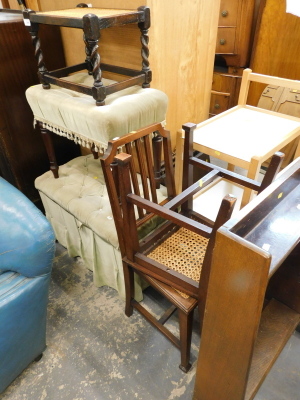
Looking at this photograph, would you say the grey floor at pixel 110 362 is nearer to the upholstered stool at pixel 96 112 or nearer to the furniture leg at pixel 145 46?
the upholstered stool at pixel 96 112

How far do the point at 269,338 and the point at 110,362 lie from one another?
0.71m

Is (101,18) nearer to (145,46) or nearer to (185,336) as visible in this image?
(145,46)

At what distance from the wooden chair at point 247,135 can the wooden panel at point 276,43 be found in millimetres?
527

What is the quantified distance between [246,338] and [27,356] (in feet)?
3.16

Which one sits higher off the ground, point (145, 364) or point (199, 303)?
point (199, 303)

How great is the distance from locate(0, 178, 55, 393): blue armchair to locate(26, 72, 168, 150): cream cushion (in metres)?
0.39

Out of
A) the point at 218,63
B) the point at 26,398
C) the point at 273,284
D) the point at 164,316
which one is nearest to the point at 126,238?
the point at 164,316

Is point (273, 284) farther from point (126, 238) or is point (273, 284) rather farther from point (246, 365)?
point (126, 238)

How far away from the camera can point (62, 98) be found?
1290 millimetres

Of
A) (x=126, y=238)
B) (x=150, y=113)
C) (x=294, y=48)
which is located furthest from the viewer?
(x=294, y=48)

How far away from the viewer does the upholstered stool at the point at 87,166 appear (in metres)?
1.20

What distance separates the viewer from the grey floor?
1.22 metres

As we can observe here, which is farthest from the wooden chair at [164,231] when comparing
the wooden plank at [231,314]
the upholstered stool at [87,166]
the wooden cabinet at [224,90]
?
the wooden cabinet at [224,90]

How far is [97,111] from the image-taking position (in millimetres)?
1154
